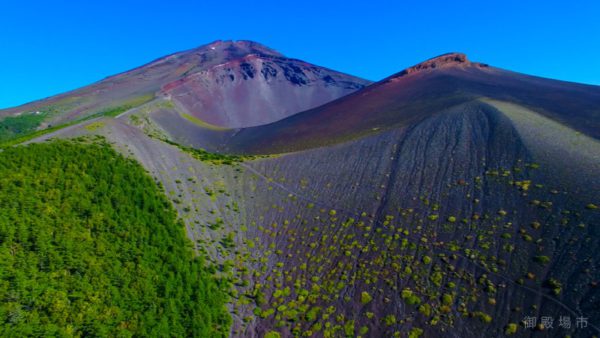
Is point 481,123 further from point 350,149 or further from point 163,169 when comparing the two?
point 163,169

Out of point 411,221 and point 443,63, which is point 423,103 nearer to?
point 443,63

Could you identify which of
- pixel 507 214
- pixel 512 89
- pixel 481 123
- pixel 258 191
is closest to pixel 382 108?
pixel 512 89

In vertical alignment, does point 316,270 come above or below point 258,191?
below

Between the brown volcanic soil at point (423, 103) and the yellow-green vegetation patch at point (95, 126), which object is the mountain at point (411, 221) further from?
the brown volcanic soil at point (423, 103)

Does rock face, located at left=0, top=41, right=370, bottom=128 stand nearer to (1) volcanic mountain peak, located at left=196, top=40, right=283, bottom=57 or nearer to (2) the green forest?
(1) volcanic mountain peak, located at left=196, top=40, right=283, bottom=57

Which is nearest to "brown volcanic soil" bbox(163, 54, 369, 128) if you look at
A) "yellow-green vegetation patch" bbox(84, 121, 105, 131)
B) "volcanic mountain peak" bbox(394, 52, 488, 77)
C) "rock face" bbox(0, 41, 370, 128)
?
"rock face" bbox(0, 41, 370, 128)

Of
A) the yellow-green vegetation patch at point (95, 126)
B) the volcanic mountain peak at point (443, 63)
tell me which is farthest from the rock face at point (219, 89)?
the yellow-green vegetation patch at point (95, 126)
